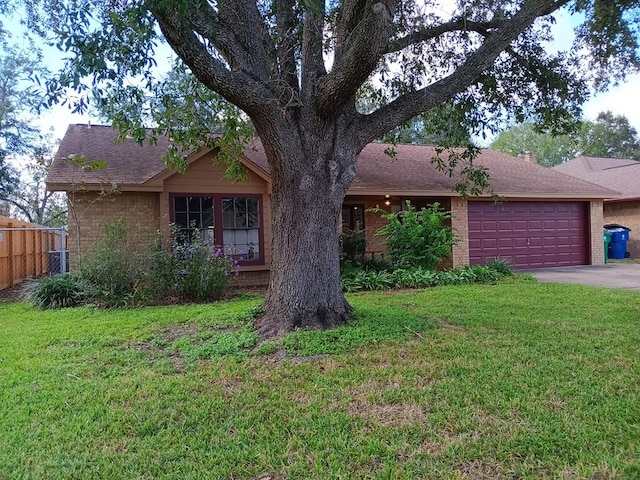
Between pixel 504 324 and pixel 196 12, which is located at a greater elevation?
pixel 196 12

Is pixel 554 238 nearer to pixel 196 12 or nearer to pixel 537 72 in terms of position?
pixel 537 72

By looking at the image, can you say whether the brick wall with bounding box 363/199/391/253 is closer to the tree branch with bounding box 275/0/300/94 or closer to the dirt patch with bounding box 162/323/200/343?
the tree branch with bounding box 275/0/300/94

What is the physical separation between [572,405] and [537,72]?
7.32 meters

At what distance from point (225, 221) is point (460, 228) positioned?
7353mm

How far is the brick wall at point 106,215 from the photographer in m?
10.6

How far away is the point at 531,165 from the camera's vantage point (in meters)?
18.3

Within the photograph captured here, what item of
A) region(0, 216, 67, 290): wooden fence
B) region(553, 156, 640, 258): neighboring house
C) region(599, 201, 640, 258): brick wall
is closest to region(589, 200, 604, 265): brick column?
region(553, 156, 640, 258): neighboring house

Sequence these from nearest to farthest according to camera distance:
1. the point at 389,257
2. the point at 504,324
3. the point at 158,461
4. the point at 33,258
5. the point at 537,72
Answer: the point at 158,461
the point at 504,324
the point at 537,72
the point at 389,257
the point at 33,258


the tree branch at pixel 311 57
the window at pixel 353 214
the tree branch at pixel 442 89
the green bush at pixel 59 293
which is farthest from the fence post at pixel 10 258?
the tree branch at pixel 442 89

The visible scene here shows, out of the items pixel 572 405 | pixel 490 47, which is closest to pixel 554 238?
pixel 490 47

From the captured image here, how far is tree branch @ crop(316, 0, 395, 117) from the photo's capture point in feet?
16.8

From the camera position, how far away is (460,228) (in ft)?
47.5

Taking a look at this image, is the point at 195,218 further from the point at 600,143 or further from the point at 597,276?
the point at 600,143

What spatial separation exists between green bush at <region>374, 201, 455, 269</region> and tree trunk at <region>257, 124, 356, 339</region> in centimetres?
612
